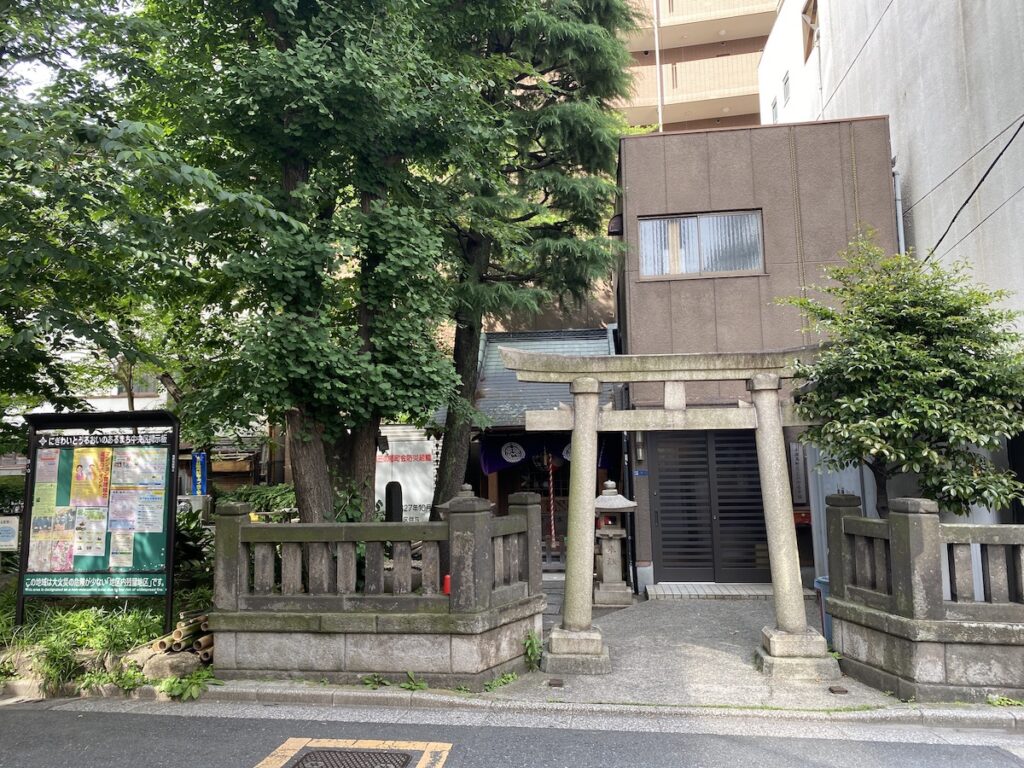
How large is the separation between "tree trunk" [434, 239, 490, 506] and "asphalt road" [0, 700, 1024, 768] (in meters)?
5.72

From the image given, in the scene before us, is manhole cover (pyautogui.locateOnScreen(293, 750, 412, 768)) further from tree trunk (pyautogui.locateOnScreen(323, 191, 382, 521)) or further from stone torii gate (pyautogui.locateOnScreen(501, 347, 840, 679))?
tree trunk (pyautogui.locateOnScreen(323, 191, 382, 521))

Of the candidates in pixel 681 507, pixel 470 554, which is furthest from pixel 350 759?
pixel 681 507

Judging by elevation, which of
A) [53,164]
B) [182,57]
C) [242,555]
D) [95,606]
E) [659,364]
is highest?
[182,57]

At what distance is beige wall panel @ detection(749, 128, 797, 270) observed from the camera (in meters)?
11.8

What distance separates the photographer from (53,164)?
20.6 feet

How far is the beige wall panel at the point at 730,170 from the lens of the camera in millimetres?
11961

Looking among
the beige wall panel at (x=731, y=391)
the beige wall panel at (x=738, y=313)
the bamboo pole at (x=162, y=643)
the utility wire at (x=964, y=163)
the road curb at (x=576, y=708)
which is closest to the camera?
the road curb at (x=576, y=708)

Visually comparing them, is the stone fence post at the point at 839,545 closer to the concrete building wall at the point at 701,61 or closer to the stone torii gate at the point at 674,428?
the stone torii gate at the point at 674,428

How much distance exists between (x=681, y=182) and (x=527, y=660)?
29.4 ft

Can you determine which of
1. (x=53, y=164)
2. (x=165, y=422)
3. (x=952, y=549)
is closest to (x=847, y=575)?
(x=952, y=549)

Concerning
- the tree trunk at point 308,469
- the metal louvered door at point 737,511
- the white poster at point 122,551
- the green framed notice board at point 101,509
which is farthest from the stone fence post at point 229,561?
the metal louvered door at point 737,511

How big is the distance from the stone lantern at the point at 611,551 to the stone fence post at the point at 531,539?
3.02 meters

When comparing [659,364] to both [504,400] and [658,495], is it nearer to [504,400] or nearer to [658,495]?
[658,495]

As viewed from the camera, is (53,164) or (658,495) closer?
(53,164)
